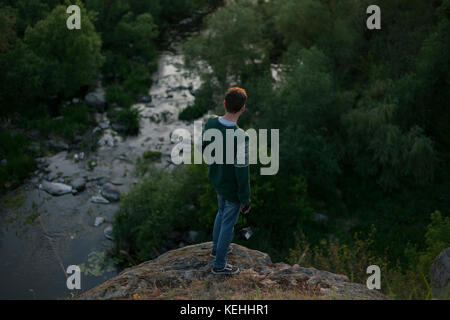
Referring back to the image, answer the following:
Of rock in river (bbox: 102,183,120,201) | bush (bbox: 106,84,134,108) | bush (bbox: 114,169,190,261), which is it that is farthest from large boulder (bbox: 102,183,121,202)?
bush (bbox: 106,84,134,108)

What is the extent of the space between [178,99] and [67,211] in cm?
909

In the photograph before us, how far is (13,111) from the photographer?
19156 millimetres

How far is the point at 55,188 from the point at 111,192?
6.78ft

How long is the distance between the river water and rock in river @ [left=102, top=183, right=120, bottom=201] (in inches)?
7.8

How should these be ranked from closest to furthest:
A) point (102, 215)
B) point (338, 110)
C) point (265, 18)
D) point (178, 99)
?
1. point (102, 215)
2. point (338, 110)
3. point (178, 99)
4. point (265, 18)

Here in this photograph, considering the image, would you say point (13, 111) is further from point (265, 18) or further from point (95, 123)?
point (265, 18)

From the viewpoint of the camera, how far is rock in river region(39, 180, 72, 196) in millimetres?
15453

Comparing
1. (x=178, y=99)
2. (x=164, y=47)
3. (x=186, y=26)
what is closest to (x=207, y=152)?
(x=178, y=99)

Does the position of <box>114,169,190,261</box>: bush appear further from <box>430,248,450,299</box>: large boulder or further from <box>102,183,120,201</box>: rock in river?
<box>430,248,450,299</box>: large boulder

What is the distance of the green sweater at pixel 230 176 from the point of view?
17.9 feet

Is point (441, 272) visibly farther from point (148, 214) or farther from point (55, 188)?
point (55, 188)

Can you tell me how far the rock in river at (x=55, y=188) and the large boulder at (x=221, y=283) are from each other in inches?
385

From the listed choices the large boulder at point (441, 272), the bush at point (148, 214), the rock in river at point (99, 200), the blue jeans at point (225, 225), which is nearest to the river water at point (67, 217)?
the rock in river at point (99, 200)

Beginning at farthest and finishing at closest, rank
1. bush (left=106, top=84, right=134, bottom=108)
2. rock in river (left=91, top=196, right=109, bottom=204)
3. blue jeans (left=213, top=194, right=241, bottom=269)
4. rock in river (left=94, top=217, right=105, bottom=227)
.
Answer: bush (left=106, top=84, right=134, bottom=108) < rock in river (left=91, top=196, right=109, bottom=204) < rock in river (left=94, top=217, right=105, bottom=227) < blue jeans (left=213, top=194, right=241, bottom=269)
